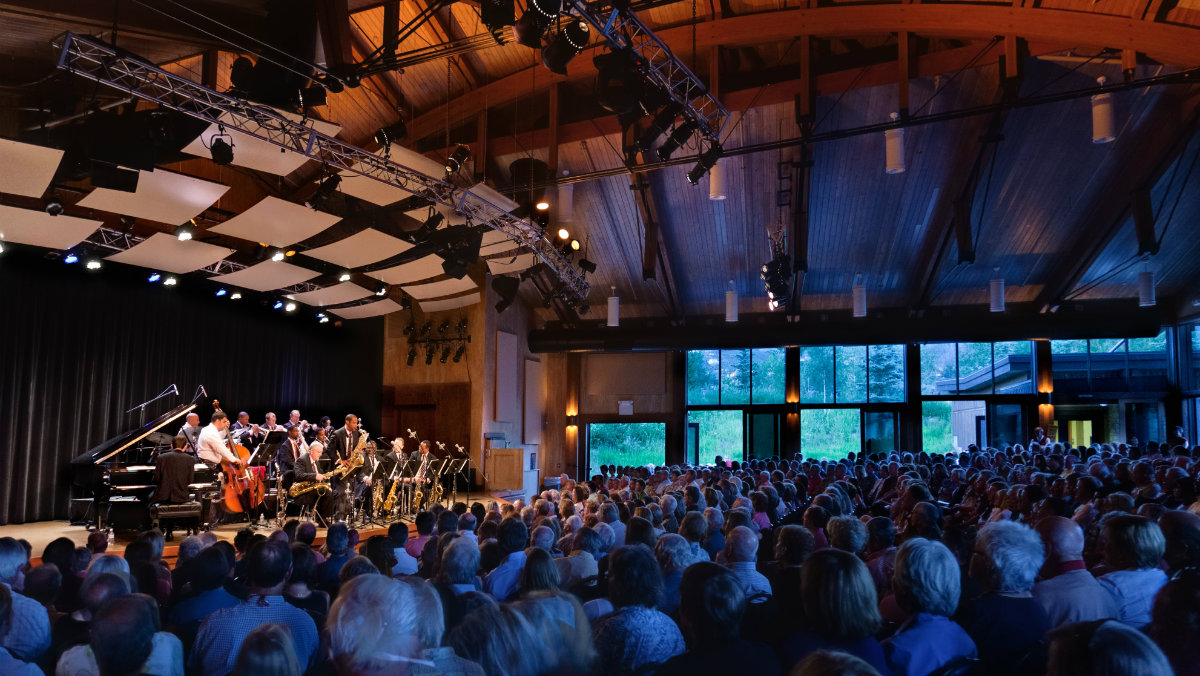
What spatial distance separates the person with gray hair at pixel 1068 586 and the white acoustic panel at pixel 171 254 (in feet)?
37.7

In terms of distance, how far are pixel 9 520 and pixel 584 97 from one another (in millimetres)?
11664

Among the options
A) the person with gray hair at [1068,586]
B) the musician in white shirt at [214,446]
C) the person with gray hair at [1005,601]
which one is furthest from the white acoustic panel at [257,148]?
the person with gray hair at [1068,586]

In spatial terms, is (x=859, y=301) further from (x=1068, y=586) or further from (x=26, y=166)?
(x=26, y=166)

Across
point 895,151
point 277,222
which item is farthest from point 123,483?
point 895,151

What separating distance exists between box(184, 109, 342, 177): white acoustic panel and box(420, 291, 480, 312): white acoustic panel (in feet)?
27.2

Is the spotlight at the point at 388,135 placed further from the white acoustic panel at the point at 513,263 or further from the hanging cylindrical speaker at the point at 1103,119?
the hanging cylindrical speaker at the point at 1103,119

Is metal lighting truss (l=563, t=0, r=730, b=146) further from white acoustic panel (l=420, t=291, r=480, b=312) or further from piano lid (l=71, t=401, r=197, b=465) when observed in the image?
white acoustic panel (l=420, t=291, r=480, b=312)

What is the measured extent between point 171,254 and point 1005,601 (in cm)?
1230

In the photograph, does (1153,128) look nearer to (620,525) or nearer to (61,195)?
(620,525)

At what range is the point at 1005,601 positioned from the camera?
300 centimetres

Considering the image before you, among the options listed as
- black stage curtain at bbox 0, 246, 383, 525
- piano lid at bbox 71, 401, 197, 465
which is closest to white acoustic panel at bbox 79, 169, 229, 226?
piano lid at bbox 71, 401, 197, 465

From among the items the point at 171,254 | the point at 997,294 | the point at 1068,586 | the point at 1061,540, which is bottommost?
the point at 1068,586

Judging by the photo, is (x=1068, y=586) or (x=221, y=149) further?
(x=221, y=149)

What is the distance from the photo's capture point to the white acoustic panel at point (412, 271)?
13.9 meters
